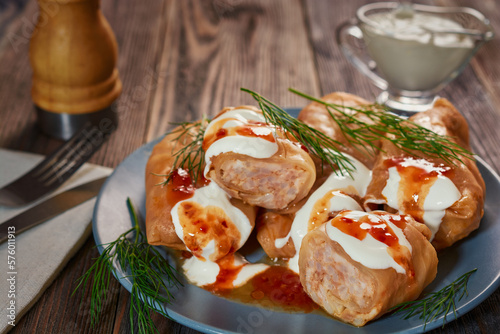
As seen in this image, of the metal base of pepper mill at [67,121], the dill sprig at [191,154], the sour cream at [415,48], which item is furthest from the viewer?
the sour cream at [415,48]

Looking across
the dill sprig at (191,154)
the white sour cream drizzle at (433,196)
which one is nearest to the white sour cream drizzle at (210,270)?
the dill sprig at (191,154)

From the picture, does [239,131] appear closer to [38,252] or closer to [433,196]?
[433,196]

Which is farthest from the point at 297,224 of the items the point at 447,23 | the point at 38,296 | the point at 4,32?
the point at 4,32

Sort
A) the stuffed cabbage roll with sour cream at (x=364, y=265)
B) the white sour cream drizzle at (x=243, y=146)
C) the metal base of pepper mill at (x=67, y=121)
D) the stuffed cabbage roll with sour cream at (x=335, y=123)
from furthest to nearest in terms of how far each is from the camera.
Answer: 1. the metal base of pepper mill at (x=67, y=121)
2. the stuffed cabbage roll with sour cream at (x=335, y=123)
3. the white sour cream drizzle at (x=243, y=146)
4. the stuffed cabbage roll with sour cream at (x=364, y=265)

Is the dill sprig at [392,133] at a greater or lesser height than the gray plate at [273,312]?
greater

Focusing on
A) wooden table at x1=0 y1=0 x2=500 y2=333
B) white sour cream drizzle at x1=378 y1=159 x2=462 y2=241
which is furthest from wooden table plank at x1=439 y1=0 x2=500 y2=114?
white sour cream drizzle at x1=378 y1=159 x2=462 y2=241

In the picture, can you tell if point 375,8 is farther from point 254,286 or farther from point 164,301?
point 164,301

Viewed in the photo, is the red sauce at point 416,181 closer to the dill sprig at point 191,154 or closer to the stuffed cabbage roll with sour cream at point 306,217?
the stuffed cabbage roll with sour cream at point 306,217
